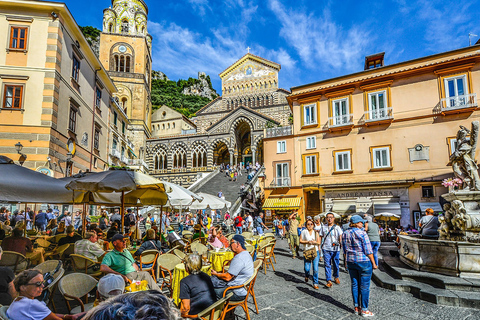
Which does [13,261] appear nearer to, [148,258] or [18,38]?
[148,258]

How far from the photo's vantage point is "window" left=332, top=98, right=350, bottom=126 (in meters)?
20.4

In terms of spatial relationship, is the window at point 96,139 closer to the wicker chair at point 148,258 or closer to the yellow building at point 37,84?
the yellow building at point 37,84

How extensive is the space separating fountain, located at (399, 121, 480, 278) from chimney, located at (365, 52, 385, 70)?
657 inches

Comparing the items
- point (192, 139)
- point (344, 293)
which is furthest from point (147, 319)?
point (192, 139)

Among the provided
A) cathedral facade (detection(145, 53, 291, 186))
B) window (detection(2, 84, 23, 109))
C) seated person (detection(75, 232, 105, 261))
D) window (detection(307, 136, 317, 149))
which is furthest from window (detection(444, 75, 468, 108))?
→ window (detection(2, 84, 23, 109))

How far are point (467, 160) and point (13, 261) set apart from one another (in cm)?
959

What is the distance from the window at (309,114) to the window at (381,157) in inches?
178

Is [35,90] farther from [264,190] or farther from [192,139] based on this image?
[192,139]

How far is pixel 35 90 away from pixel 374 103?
62.3 feet

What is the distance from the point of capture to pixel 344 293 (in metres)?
6.02

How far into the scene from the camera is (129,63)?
39938 mm

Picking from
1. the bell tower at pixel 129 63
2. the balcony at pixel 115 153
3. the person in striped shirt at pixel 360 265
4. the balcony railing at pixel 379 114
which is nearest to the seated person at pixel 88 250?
the person in striped shirt at pixel 360 265

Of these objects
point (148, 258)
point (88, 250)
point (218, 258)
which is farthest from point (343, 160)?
point (88, 250)

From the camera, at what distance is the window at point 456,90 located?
17547 millimetres
